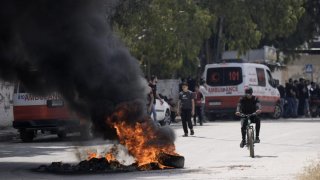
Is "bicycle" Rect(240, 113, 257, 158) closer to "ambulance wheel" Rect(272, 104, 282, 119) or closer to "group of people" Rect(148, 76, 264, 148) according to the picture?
"group of people" Rect(148, 76, 264, 148)

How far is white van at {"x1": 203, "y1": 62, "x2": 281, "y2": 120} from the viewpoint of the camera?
3225 centimetres

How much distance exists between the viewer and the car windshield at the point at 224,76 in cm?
3234

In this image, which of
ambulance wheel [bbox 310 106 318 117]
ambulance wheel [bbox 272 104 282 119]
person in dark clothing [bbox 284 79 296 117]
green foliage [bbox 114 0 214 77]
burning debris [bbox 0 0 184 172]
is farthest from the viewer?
ambulance wheel [bbox 310 106 318 117]

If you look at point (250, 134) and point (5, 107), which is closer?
point (250, 134)

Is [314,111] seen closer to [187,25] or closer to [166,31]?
[187,25]

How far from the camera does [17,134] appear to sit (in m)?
26.1

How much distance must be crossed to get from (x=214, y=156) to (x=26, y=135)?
8.06 metres

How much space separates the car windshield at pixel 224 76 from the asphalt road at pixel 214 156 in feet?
23.1

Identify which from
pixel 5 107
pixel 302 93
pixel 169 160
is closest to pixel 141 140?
pixel 169 160

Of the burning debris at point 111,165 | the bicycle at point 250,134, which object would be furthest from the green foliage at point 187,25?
the burning debris at point 111,165

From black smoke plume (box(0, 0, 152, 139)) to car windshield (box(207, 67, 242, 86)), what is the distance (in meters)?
17.9

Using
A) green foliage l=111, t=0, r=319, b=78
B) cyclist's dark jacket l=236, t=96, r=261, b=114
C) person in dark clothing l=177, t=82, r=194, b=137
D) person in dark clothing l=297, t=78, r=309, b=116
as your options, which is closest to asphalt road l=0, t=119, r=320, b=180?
person in dark clothing l=177, t=82, r=194, b=137

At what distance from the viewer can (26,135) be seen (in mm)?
23141

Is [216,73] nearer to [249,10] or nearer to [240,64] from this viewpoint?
[240,64]
